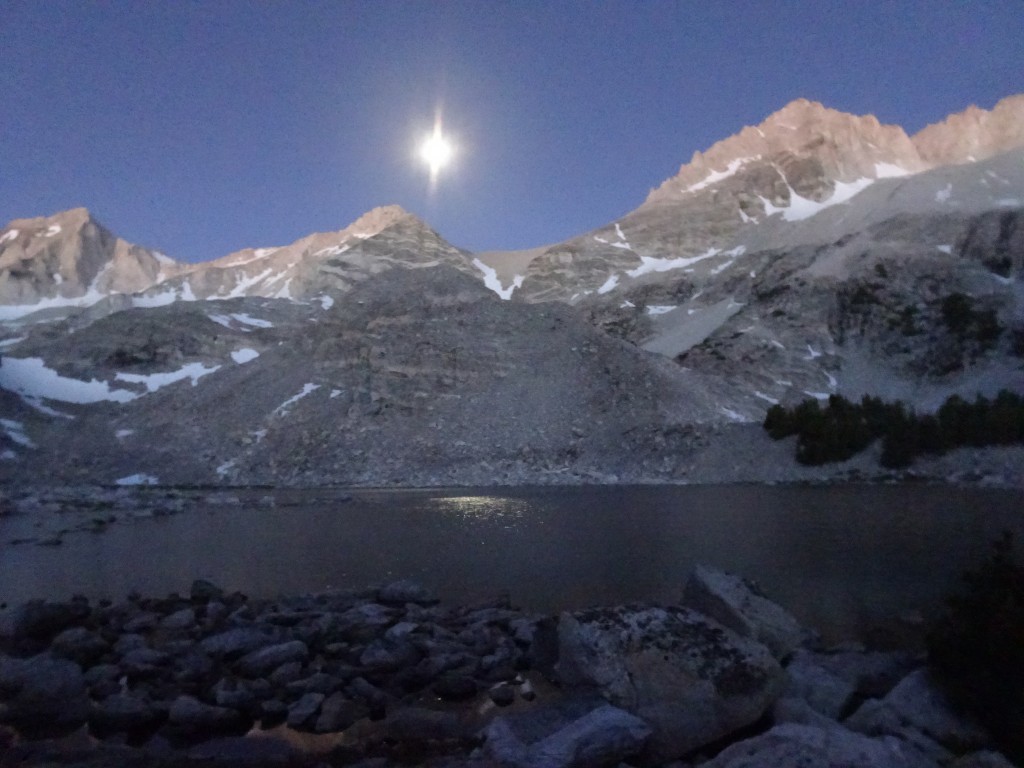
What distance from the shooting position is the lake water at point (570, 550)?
1748 cm

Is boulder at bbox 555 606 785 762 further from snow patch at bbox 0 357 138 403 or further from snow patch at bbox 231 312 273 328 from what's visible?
snow patch at bbox 231 312 273 328

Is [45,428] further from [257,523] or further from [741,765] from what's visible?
[741,765]

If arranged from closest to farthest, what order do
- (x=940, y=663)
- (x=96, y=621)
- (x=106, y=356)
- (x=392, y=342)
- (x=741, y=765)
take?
(x=741, y=765), (x=940, y=663), (x=96, y=621), (x=392, y=342), (x=106, y=356)

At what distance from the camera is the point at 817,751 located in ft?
22.2

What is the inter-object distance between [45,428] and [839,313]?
88912mm

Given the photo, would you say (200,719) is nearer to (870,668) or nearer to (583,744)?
(583,744)

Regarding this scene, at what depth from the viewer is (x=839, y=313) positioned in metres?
88.8

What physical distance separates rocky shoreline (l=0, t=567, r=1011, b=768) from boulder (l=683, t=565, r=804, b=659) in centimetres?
4

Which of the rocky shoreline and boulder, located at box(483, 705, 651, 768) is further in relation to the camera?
the rocky shoreline

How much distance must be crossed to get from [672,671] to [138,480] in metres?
60.4

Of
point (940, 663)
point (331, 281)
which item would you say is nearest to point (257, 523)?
point (940, 663)

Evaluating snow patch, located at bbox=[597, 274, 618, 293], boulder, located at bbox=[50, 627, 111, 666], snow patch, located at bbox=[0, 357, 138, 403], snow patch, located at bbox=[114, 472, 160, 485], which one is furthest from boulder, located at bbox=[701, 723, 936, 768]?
snow patch, located at bbox=[597, 274, 618, 293]

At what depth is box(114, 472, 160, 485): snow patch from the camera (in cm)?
5883

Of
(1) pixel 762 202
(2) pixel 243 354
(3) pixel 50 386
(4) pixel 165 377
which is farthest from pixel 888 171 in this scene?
(3) pixel 50 386
